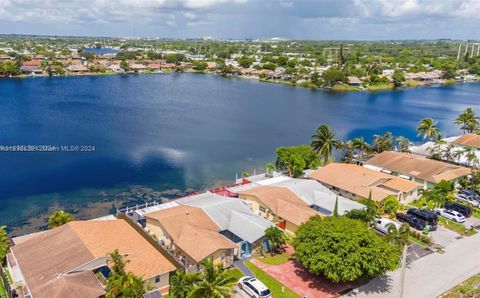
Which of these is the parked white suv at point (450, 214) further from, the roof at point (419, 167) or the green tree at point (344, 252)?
the green tree at point (344, 252)

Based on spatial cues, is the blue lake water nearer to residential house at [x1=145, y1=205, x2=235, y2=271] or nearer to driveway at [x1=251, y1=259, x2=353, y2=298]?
residential house at [x1=145, y1=205, x2=235, y2=271]

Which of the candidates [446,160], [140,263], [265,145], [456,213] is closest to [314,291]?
[140,263]

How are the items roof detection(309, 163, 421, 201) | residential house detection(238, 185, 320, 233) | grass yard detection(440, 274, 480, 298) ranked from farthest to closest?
roof detection(309, 163, 421, 201)
residential house detection(238, 185, 320, 233)
grass yard detection(440, 274, 480, 298)

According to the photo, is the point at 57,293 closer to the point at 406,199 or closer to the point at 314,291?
the point at 314,291

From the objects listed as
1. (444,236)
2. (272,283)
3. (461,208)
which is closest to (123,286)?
(272,283)

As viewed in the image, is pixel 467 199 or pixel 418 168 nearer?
pixel 467 199

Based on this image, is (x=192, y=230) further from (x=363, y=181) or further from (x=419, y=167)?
(x=419, y=167)

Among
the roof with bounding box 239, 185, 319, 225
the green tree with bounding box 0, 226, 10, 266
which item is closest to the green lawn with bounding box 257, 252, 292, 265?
the roof with bounding box 239, 185, 319, 225
